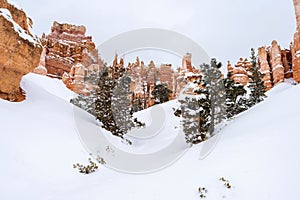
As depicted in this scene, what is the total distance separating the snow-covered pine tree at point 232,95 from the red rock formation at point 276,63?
30725 millimetres

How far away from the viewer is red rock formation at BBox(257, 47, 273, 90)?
165 feet

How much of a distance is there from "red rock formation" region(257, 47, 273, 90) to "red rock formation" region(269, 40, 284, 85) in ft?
3.44

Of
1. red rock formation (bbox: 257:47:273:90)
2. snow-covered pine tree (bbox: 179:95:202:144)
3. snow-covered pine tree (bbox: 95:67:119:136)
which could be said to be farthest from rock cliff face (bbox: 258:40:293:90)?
snow-covered pine tree (bbox: 95:67:119:136)

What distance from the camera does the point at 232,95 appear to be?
1822cm

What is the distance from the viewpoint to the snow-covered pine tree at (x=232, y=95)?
1638 centimetres

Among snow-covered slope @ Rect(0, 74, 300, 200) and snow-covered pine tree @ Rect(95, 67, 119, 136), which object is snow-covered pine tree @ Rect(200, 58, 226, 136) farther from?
snow-covered pine tree @ Rect(95, 67, 119, 136)

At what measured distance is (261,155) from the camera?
235 inches

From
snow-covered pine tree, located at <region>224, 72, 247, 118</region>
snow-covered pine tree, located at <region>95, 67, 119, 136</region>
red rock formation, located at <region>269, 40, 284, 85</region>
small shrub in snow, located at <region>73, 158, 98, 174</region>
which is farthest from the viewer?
red rock formation, located at <region>269, 40, 284, 85</region>

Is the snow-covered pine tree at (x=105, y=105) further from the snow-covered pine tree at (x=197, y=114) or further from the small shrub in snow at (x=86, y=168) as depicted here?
the small shrub in snow at (x=86, y=168)

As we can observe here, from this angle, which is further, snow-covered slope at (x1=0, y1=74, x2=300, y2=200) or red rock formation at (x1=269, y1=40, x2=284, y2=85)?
red rock formation at (x1=269, y1=40, x2=284, y2=85)

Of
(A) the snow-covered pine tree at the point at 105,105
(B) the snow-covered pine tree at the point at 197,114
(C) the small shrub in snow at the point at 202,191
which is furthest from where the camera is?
(A) the snow-covered pine tree at the point at 105,105

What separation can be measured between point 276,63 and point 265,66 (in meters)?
2.47

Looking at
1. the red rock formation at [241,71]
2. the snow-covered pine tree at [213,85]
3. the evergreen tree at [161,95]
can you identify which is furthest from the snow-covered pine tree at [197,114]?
the red rock formation at [241,71]

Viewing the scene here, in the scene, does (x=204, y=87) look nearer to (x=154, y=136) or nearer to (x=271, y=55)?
(x=154, y=136)
